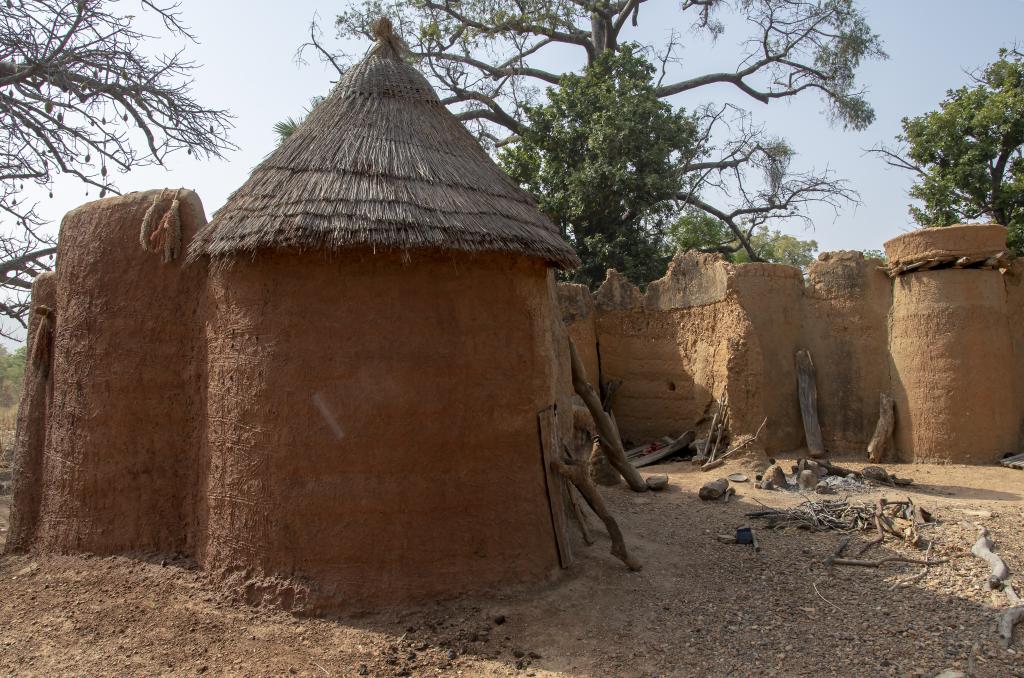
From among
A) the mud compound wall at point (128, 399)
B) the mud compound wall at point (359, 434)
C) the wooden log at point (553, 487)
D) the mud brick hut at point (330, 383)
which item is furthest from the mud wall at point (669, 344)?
the mud compound wall at point (128, 399)

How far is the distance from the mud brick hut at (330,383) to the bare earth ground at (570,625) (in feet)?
0.77

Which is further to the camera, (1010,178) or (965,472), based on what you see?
(1010,178)

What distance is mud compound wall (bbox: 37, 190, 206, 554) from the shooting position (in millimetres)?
5727

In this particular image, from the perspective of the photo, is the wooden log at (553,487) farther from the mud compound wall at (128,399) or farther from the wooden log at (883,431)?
the wooden log at (883,431)

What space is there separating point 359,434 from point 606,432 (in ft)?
12.8

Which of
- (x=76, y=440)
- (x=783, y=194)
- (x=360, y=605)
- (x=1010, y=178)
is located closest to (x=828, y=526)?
(x=360, y=605)

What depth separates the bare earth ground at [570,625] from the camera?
4590 millimetres

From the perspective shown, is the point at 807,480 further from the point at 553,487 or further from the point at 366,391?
the point at 366,391

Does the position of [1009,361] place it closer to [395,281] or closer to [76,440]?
[395,281]

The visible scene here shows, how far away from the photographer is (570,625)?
5.06 metres

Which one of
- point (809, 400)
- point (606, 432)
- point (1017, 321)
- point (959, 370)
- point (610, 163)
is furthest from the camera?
point (610, 163)

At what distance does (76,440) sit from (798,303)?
8.98 metres

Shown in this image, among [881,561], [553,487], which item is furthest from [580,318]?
[881,561]

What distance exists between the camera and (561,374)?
290 inches
